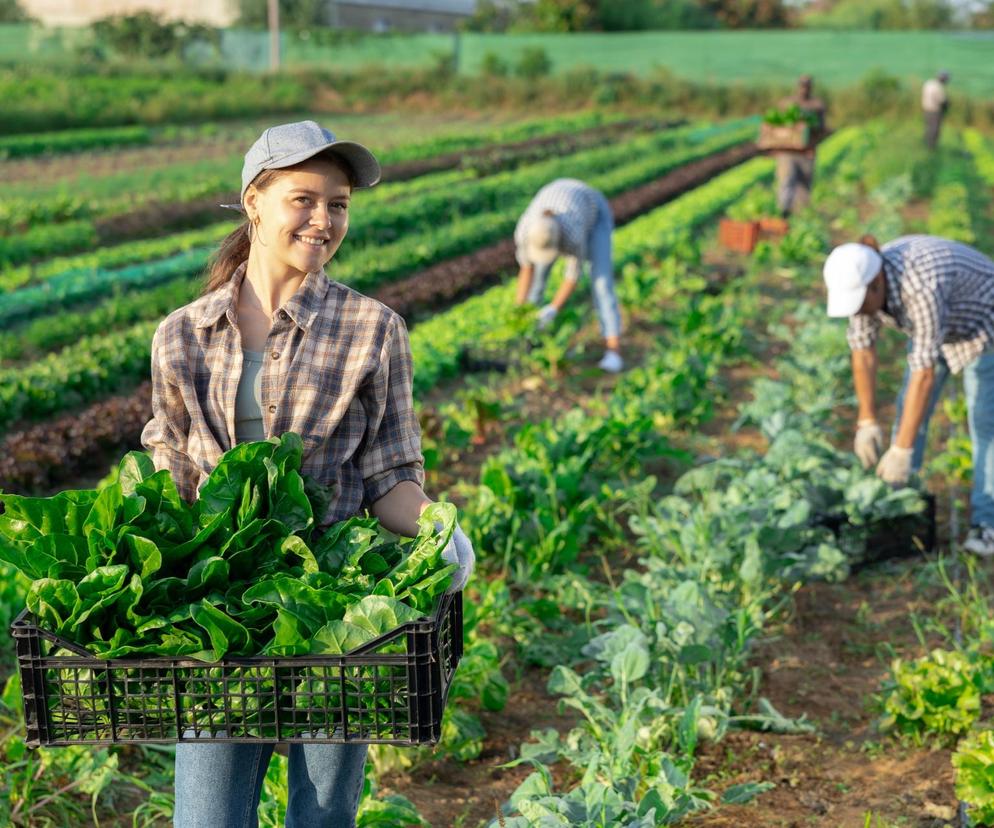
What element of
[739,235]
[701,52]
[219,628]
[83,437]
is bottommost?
[83,437]

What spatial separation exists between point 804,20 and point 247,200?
83.6 meters

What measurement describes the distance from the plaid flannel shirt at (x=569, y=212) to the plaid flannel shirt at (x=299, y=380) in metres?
4.76

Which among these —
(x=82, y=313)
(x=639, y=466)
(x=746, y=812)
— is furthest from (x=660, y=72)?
(x=746, y=812)

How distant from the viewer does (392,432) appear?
2332 millimetres

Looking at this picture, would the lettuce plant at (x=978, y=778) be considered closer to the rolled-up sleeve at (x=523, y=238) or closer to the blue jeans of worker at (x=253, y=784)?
the blue jeans of worker at (x=253, y=784)

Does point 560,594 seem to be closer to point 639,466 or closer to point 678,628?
point 678,628

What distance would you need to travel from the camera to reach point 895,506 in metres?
4.76

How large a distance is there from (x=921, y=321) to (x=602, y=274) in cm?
316

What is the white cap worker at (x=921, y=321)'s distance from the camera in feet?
14.2

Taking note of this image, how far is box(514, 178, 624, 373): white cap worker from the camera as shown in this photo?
22.8ft

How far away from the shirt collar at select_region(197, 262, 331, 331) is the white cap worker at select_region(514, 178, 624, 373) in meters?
4.60

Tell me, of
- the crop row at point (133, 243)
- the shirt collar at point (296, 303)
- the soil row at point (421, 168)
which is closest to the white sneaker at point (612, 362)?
the soil row at point (421, 168)

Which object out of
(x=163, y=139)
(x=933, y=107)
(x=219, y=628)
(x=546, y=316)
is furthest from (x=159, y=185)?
(x=219, y=628)

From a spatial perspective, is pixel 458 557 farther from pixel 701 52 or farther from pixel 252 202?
pixel 701 52
